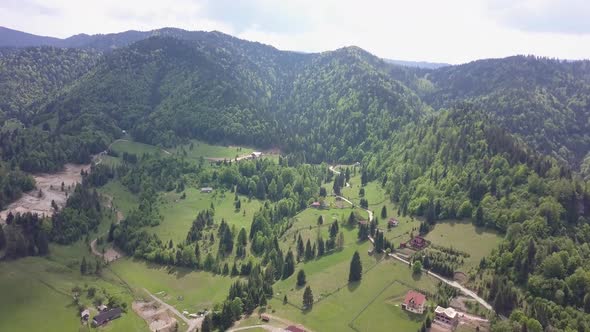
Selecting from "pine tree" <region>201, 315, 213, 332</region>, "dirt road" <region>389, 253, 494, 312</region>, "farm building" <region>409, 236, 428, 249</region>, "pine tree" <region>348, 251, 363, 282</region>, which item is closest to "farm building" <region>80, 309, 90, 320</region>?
"pine tree" <region>201, 315, 213, 332</region>

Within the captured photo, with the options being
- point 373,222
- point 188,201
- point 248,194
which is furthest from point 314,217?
point 188,201

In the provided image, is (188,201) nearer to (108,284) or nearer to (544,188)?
(108,284)

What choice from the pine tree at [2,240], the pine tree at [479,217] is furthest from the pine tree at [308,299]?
the pine tree at [2,240]

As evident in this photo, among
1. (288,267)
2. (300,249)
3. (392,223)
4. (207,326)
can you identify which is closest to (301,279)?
(288,267)

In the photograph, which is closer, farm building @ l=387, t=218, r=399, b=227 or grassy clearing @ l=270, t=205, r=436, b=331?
grassy clearing @ l=270, t=205, r=436, b=331

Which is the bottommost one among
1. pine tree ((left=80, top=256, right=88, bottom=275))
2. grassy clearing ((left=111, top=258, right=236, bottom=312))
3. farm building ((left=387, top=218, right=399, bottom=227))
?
grassy clearing ((left=111, top=258, right=236, bottom=312))

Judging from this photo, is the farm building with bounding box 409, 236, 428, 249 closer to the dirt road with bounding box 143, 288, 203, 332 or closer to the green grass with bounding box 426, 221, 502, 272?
the green grass with bounding box 426, 221, 502, 272
